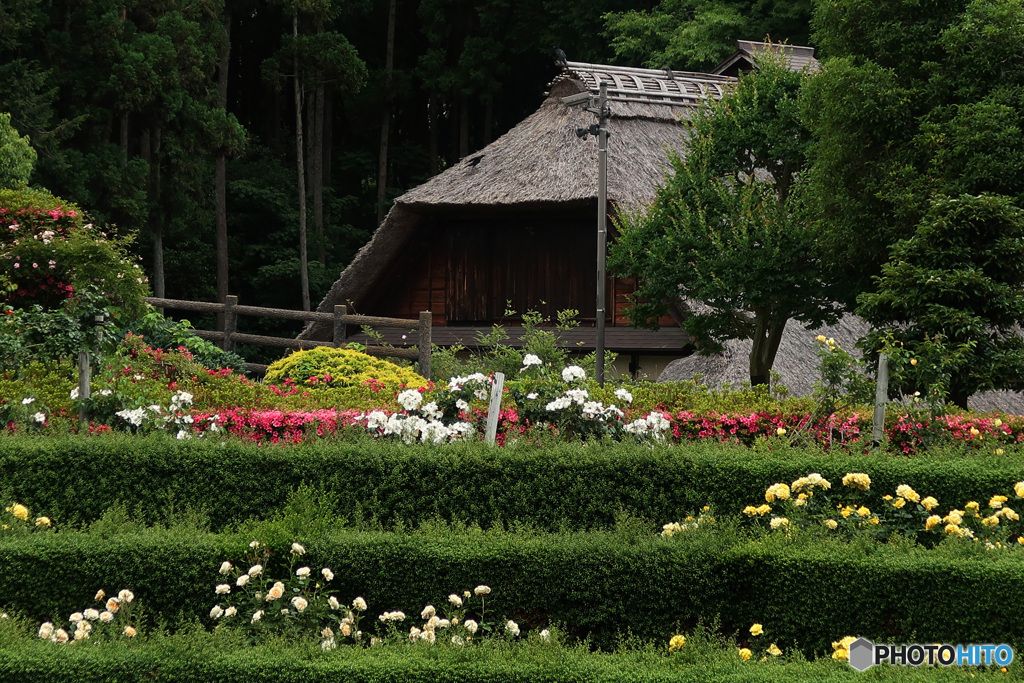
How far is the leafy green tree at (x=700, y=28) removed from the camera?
2927cm

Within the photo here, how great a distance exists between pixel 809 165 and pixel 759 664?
12.6 m

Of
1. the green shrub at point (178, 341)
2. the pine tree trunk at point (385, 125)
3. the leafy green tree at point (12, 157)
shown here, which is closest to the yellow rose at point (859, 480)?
the green shrub at point (178, 341)

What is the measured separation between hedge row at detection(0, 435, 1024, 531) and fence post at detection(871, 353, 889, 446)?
128 cm

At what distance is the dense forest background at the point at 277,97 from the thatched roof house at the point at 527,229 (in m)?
6.63

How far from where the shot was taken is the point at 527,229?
2245cm

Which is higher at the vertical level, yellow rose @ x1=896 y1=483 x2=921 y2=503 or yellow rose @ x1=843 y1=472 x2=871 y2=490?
yellow rose @ x1=843 y1=472 x2=871 y2=490

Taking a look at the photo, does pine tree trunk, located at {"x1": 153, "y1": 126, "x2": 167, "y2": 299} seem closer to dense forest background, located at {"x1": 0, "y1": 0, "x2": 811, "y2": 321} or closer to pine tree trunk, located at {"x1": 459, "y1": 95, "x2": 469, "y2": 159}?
dense forest background, located at {"x1": 0, "y1": 0, "x2": 811, "y2": 321}

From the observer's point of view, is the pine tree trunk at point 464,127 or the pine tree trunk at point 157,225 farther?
the pine tree trunk at point 464,127

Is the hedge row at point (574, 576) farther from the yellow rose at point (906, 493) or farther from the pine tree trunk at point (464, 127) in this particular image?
the pine tree trunk at point (464, 127)

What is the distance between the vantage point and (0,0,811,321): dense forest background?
25.9m

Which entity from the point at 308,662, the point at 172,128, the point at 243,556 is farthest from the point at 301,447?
the point at 172,128

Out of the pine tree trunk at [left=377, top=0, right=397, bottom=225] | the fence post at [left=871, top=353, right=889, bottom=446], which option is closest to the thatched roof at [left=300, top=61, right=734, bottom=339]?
the fence post at [left=871, top=353, right=889, bottom=446]

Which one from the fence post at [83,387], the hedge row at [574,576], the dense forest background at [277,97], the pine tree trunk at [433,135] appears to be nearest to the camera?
the hedge row at [574,576]

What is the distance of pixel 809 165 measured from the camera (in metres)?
17.0
